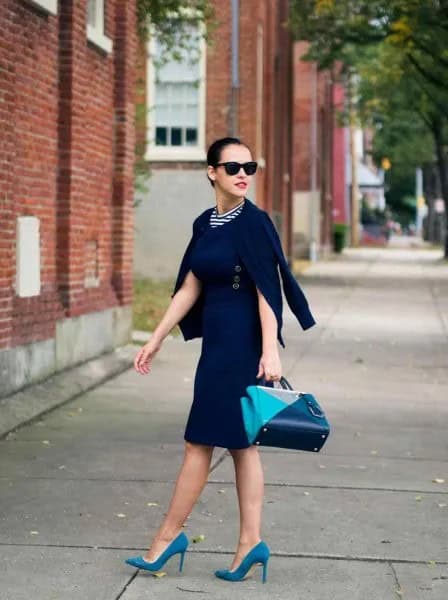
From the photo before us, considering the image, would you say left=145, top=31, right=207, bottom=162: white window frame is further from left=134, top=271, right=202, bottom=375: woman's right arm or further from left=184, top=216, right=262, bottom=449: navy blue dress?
left=184, top=216, right=262, bottom=449: navy blue dress

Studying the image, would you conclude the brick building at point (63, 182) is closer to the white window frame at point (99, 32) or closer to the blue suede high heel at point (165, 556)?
the white window frame at point (99, 32)

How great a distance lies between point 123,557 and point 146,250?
2307 cm

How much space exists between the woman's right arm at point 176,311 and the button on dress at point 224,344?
14cm

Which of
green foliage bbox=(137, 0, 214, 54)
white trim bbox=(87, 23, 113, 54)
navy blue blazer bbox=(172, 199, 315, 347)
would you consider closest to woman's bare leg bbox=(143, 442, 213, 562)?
navy blue blazer bbox=(172, 199, 315, 347)

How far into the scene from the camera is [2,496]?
25.4ft

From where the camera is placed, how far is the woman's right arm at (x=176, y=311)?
240 inches

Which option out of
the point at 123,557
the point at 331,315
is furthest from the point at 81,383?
the point at 331,315

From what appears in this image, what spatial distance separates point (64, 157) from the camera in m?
13.1

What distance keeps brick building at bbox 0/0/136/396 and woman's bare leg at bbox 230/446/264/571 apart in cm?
520

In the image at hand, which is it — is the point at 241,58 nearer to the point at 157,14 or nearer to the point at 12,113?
the point at 157,14

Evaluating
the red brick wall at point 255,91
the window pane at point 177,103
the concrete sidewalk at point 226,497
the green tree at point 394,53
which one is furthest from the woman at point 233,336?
the window pane at point 177,103

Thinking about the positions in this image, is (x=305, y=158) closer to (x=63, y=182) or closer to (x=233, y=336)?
(x=63, y=182)

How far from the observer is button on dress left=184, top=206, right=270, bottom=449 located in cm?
584

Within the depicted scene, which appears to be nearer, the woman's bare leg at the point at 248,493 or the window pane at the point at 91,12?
the woman's bare leg at the point at 248,493
